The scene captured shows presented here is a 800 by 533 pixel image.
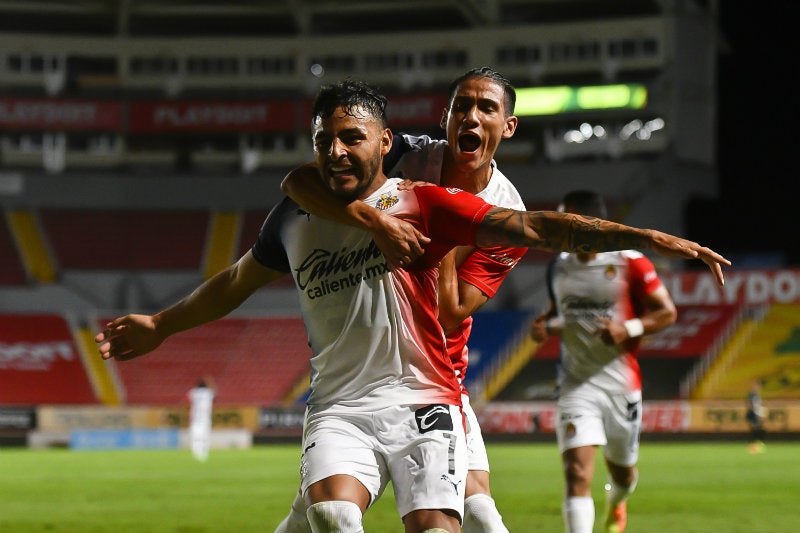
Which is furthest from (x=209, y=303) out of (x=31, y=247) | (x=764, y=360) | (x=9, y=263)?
(x=31, y=247)

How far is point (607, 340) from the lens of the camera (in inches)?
370

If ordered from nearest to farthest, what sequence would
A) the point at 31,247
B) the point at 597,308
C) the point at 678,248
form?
1. the point at 678,248
2. the point at 597,308
3. the point at 31,247

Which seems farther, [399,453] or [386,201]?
[386,201]

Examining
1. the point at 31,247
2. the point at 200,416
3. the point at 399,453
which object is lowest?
the point at 399,453

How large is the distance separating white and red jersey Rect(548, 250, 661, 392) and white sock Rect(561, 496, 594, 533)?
1195 millimetres

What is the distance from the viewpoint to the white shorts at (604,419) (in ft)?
30.5

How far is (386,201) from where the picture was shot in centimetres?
500

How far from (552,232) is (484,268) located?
138 centimetres

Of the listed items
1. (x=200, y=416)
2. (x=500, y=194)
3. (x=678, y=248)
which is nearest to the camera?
(x=678, y=248)

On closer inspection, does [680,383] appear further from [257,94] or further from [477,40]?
[257,94]

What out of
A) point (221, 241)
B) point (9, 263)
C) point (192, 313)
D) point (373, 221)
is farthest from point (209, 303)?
point (9, 263)

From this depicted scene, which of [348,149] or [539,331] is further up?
[539,331]

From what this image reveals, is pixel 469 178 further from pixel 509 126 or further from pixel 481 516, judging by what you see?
pixel 481 516

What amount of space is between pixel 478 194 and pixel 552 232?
1426 mm
